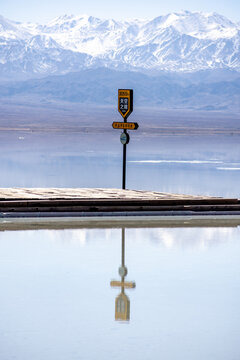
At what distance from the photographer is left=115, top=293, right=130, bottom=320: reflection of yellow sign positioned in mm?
9195

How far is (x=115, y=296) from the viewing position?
1017 centimetres

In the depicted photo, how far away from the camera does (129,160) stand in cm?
4525

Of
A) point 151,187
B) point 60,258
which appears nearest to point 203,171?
point 151,187

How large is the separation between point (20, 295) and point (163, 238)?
5.51 metres

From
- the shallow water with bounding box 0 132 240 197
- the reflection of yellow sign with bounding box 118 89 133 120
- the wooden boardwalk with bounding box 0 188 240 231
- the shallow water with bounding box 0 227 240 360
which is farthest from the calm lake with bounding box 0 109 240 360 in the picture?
the shallow water with bounding box 0 132 240 197

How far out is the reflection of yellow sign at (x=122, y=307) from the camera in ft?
30.2

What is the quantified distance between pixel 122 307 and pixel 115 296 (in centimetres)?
55

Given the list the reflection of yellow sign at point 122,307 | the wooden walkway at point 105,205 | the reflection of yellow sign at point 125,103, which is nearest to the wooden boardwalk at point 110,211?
the wooden walkway at point 105,205

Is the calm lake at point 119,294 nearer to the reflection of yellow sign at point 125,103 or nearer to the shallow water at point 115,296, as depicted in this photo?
the shallow water at point 115,296

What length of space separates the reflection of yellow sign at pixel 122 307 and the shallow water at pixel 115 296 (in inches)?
2.5

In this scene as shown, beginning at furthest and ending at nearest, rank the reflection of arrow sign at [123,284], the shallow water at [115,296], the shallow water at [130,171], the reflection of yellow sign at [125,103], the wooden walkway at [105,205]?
the shallow water at [130,171]
the reflection of yellow sign at [125,103]
the wooden walkway at [105,205]
the reflection of arrow sign at [123,284]
the shallow water at [115,296]

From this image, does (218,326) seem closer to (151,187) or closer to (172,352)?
(172,352)

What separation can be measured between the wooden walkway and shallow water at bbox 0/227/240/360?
9.91 ft

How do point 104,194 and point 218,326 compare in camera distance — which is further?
point 104,194
